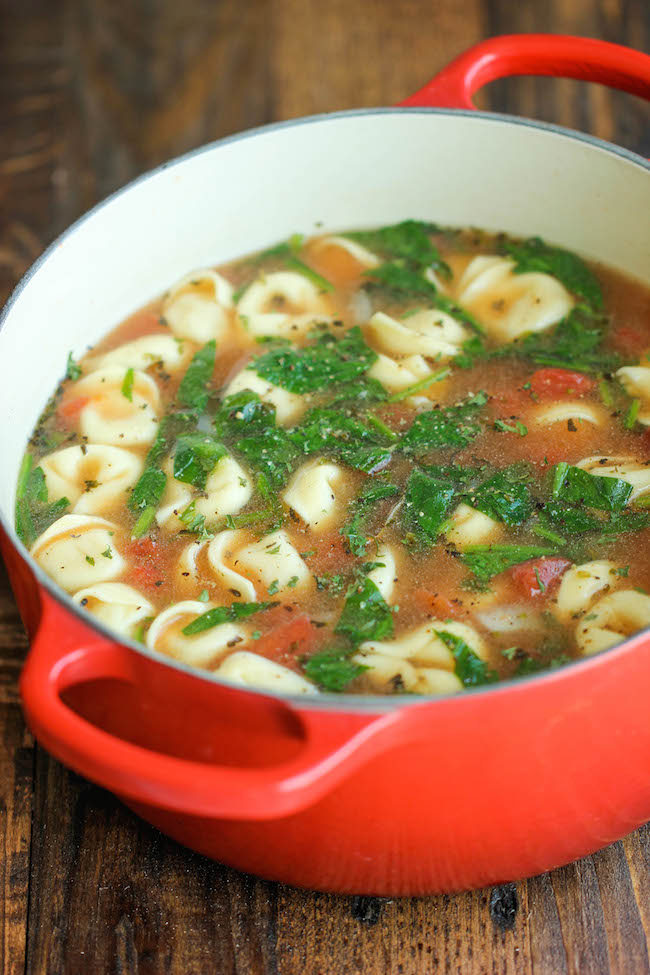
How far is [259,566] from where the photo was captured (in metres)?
3.00

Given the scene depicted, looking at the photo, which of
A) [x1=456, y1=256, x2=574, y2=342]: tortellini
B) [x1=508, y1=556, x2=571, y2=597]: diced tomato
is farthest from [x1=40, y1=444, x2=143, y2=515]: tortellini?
[x1=456, y1=256, x2=574, y2=342]: tortellini

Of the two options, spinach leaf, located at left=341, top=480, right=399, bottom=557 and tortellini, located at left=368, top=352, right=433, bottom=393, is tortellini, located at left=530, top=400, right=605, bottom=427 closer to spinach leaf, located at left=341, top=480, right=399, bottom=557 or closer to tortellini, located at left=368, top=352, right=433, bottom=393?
tortellini, located at left=368, top=352, right=433, bottom=393

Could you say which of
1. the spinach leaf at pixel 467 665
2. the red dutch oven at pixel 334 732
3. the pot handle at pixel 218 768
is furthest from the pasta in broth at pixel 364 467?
the pot handle at pixel 218 768

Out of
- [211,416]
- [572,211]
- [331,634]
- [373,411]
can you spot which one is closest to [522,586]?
[331,634]

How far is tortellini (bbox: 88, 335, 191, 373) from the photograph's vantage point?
3.69 meters

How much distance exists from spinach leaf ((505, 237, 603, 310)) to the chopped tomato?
1.58m

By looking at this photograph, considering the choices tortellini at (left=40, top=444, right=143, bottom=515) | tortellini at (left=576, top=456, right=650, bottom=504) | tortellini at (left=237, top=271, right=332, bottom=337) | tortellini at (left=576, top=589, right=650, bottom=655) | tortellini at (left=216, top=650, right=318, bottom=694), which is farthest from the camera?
tortellini at (left=237, top=271, right=332, bottom=337)

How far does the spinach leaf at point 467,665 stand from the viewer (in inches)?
105

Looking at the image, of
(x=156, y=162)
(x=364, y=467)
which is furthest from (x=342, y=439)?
(x=156, y=162)

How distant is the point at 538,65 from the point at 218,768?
2.55 m

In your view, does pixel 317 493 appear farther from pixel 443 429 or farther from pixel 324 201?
pixel 324 201

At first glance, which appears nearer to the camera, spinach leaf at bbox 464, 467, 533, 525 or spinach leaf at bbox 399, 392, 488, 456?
spinach leaf at bbox 464, 467, 533, 525

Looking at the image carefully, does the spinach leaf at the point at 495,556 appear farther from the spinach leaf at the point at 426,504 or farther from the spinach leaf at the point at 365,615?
the spinach leaf at the point at 365,615

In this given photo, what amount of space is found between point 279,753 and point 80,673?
0.42 meters
